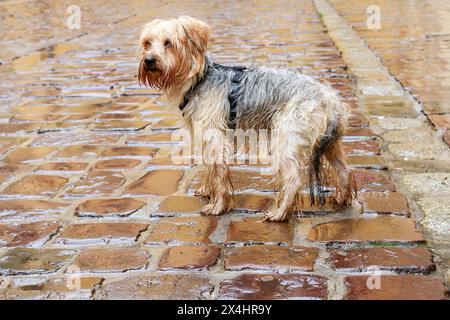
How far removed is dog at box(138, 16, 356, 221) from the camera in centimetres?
393

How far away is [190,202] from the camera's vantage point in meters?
4.45

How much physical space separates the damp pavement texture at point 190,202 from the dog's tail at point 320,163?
136mm

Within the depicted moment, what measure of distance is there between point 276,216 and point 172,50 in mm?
1237

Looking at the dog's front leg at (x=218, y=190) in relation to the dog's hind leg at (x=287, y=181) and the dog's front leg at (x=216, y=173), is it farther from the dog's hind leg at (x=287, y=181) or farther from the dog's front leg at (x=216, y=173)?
the dog's hind leg at (x=287, y=181)

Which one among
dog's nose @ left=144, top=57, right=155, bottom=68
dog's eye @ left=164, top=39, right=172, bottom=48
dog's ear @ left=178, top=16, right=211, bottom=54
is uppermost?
dog's ear @ left=178, top=16, right=211, bottom=54

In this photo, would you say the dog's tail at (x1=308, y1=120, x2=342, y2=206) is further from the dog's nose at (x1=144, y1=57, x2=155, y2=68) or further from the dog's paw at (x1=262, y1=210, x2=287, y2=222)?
the dog's nose at (x1=144, y1=57, x2=155, y2=68)

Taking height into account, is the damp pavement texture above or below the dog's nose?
below

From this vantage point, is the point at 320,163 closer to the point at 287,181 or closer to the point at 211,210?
the point at 287,181

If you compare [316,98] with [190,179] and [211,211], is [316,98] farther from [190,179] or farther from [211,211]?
[190,179]

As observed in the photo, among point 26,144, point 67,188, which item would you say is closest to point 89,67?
point 26,144

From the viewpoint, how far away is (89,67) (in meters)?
9.42

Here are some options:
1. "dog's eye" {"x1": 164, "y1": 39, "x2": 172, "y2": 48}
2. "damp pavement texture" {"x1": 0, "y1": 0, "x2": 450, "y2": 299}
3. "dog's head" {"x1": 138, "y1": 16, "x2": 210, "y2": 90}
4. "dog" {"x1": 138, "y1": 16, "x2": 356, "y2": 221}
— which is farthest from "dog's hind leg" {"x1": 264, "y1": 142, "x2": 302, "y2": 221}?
"dog's eye" {"x1": 164, "y1": 39, "x2": 172, "y2": 48}

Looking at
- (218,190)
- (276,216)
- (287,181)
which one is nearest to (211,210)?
(218,190)

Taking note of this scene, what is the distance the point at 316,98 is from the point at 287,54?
572 cm
